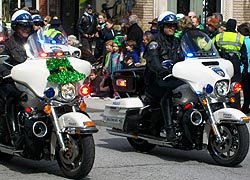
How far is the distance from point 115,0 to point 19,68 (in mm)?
13935

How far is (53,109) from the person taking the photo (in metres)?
7.95

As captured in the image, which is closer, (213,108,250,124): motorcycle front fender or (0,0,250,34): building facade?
(213,108,250,124): motorcycle front fender

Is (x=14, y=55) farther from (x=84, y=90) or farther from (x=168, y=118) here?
(x=168, y=118)

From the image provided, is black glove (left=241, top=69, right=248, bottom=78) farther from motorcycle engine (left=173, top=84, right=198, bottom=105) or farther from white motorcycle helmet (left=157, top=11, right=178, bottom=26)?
motorcycle engine (left=173, top=84, right=198, bottom=105)

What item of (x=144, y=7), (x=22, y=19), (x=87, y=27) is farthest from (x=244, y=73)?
(x=144, y=7)

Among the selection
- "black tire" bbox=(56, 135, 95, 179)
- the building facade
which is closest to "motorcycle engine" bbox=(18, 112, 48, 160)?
"black tire" bbox=(56, 135, 95, 179)

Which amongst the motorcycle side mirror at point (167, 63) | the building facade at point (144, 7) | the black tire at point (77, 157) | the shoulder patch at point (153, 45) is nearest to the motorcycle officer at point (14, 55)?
the black tire at point (77, 157)

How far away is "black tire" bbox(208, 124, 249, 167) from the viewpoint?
28.4ft

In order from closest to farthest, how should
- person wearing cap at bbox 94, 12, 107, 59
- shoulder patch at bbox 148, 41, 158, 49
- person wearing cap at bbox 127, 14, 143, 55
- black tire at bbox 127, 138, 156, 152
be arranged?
shoulder patch at bbox 148, 41, 158, 49 → black tire at bbox 127, 138, 156, 152 → person wearing cap at bbox 127, 14, 143, 55 → person wearing cap at bbox 94, 12, 107, 59

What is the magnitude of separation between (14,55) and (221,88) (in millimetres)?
2533

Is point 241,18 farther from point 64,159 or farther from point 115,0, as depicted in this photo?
point 64,159

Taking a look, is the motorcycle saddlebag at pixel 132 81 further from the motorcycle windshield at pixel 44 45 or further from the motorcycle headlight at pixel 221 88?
the motorcycle windshield at pixel 44 45

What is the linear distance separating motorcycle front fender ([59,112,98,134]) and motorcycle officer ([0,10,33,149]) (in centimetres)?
79

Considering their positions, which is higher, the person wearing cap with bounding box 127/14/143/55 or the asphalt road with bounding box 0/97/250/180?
the person wearing cap with bounding box 127/14/143/55
